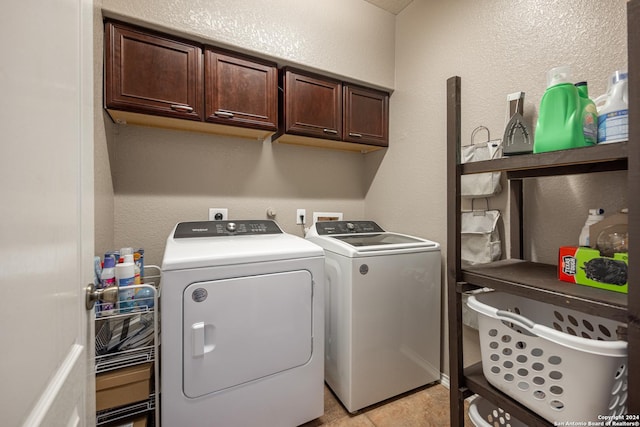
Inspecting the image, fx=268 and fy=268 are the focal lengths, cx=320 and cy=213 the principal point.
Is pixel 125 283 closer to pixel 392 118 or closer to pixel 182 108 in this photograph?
pixel 182 108

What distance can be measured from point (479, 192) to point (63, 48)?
5.81 ft

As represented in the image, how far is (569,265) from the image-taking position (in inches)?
37.5

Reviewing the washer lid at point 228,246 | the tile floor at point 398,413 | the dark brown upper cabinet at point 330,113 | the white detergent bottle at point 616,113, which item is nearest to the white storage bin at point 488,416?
the tile floor at point 398,413

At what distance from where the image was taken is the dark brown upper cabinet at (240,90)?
1650 mm

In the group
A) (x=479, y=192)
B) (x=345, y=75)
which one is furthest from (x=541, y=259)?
(x=345, y=75)

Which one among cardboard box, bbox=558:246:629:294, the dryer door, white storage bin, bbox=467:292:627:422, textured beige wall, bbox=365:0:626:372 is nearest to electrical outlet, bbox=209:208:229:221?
the dryer door

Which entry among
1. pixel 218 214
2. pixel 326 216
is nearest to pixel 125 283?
pixel 218 214

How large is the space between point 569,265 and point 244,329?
1.32 metres

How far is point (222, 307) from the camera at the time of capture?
3.94 feet

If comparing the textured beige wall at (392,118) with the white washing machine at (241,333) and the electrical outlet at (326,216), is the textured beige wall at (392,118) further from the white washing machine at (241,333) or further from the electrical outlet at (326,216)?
the white washing machine at (241,333)

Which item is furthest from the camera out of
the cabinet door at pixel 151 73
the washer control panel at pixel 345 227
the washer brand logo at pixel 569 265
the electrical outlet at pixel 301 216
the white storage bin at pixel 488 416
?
the electrical outlet at pixel 301 216

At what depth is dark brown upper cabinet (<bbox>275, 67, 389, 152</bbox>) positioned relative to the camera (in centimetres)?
188

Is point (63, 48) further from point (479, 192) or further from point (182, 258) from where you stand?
point (479, 192)

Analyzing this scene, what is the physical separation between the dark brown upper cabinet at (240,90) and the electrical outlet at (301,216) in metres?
0.72
